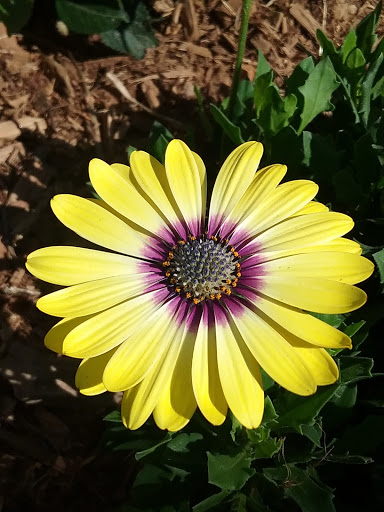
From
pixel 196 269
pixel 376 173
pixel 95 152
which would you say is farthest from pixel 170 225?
pixel 95 152

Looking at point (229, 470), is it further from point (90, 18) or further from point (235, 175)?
point (90, 18)

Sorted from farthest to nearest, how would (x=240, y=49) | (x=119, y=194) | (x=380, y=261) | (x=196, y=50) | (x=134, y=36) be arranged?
(x=196, y=50) < (x=134, y=36) < (x=240, y=49) < (x=380, y=261) < (x=119, y=194)

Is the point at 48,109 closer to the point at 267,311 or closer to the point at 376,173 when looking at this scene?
the point at 376,173

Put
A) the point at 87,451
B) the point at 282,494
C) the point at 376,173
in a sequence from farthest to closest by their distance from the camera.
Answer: the point at 87,451 → the point at 376,173 → the point at 282,494

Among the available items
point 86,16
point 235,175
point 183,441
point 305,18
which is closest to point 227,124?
point 235,175

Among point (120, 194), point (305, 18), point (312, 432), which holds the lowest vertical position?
point (312, 432)

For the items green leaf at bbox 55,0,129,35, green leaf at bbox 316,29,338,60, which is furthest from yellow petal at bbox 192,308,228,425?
green leaf at bbox 55,0,129,35
